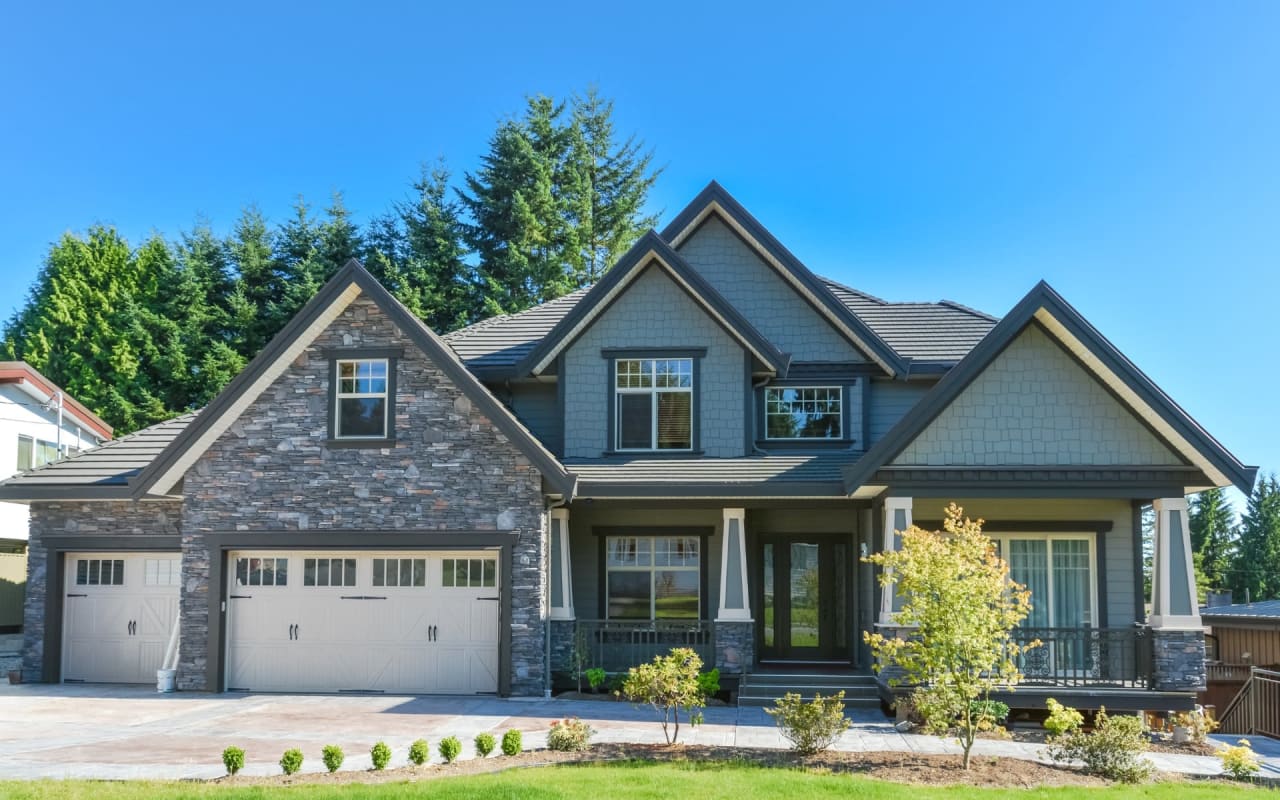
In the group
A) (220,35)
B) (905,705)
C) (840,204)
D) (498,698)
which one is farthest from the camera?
(840,204)

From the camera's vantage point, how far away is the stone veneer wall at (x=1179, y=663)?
1473cm

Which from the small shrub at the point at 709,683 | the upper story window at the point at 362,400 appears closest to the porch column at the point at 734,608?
the small shrub at the point at 709,683

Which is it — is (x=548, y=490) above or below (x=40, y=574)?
above

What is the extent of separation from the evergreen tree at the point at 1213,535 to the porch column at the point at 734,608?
46343mm

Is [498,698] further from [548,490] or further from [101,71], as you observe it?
[101,71]

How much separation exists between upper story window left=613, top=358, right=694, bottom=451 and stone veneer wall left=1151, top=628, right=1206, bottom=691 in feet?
25.4

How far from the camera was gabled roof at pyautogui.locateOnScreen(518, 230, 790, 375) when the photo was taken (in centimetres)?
1783

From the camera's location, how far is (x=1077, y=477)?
1500cm

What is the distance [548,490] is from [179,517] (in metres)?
6.44

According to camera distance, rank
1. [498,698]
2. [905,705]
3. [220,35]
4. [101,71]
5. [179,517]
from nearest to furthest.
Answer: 1. [905,705]
2. [498,698]
3. [179,517]
4. [220,35]
5. [101,71]

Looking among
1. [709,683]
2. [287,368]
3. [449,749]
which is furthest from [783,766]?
[287,368]

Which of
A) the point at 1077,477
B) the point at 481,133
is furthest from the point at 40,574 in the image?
the point at 481,133

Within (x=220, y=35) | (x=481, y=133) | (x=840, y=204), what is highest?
(x=481, y=133)

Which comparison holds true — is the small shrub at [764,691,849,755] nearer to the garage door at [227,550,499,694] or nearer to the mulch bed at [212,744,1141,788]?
the mulch bed at [212,744,1141,788]
